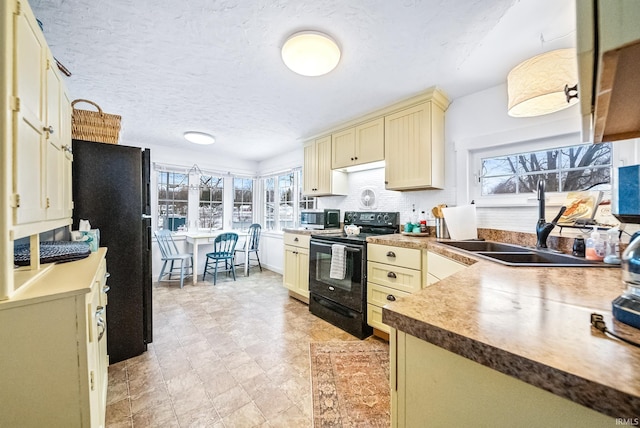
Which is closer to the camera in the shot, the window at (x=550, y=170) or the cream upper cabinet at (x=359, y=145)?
the window at (x=550, y=170)

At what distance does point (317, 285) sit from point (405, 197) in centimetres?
138

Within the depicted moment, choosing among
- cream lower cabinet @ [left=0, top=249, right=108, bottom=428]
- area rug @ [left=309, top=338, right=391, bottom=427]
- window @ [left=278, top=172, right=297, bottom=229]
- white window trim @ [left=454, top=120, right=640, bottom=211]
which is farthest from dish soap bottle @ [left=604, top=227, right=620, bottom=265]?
window @ [left=278, top=172, right=297, bottom=229]

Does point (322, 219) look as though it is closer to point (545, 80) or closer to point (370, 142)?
point (370, 142)

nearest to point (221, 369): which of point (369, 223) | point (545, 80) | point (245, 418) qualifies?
point (245, 418)

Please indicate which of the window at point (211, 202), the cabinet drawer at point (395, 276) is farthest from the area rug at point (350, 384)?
the window at point (211, 202)

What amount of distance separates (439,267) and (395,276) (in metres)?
0.44

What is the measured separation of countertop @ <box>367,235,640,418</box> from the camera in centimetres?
36

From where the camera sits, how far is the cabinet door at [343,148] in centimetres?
288

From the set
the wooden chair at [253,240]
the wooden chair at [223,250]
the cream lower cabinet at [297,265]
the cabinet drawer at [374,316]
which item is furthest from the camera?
the wooden chair at [253,240]

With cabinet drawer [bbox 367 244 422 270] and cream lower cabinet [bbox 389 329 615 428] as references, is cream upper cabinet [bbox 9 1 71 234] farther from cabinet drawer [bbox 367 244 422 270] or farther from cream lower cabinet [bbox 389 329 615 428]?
cabinet drawer [bbox 367 244 422 270]

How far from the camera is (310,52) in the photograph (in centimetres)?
156

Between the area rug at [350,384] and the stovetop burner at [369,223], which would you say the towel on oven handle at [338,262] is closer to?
the stovetop burner at [369,223]

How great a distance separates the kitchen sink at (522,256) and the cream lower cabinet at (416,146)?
2.16ft

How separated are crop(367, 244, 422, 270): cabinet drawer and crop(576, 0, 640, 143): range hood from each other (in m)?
1.40
